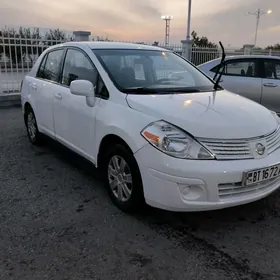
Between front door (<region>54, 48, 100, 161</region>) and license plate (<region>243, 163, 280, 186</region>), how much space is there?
1651mm

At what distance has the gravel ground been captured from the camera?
7.79ft

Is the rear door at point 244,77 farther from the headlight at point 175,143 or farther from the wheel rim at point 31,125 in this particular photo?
the headlight at point 175,143

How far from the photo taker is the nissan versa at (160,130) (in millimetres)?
2654

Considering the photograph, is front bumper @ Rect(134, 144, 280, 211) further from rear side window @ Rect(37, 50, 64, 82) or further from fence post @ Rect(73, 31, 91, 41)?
fence post @ Rect(73, 31, 91, 41)

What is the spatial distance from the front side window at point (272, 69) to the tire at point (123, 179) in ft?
14.8

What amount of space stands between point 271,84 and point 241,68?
72 centimetres

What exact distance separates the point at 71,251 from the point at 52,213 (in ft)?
2.31

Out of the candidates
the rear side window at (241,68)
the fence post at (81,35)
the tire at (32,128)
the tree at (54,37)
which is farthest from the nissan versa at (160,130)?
the fence post at (81,35)

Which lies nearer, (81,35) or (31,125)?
(31,125)

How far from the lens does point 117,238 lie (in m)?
2.77

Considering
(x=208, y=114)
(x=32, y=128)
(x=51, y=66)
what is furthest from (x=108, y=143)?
(x=32, y=128)

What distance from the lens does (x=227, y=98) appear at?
11.6 feet

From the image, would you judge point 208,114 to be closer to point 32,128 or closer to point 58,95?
point 58,95

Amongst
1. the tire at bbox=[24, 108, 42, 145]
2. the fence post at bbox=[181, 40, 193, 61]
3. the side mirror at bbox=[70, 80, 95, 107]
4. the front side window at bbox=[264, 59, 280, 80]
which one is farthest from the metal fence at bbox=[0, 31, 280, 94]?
the side mirror at bbox=[70, 80, 95, 107]
